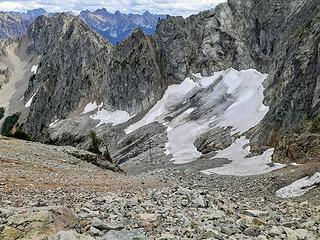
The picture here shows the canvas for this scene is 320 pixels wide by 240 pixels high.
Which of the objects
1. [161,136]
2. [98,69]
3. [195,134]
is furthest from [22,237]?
[98,69]

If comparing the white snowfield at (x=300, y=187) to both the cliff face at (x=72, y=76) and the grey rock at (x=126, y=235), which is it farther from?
the cliff face at (x=72, y=76)

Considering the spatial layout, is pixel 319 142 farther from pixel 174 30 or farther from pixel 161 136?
pixel 174 30

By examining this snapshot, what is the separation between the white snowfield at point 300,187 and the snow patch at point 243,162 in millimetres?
12787

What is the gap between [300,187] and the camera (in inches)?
1262

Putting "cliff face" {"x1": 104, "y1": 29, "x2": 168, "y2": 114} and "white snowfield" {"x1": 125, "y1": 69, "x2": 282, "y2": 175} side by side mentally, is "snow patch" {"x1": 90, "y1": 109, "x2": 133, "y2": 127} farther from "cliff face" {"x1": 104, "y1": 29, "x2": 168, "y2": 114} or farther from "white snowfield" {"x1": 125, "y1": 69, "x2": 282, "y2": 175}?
"white snowfield" {"x1": 125, "y1": 69, "x2": 282, "y2": 175}

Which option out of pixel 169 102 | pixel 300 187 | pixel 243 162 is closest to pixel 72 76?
pixel 169 102

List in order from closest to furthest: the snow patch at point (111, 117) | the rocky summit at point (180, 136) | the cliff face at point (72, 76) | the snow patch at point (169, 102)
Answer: the rocky summit at point (180, 136) → the snow patch at point (169, 102) → the snow patch at point (111, 117) → the cliff face at point (72, 76)

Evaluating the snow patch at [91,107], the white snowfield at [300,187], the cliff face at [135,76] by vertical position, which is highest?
the cliff face at [135,76]

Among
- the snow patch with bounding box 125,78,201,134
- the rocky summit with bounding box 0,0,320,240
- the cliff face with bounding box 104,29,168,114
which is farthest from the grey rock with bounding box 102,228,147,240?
the cliff face with bounding box 104,29,168,114

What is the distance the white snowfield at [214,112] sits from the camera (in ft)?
207

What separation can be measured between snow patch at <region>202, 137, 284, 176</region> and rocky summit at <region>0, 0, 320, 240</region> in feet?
0.86

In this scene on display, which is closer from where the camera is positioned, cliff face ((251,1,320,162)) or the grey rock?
the grey rock

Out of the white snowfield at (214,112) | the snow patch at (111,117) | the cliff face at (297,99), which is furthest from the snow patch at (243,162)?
the snow patch at (111,117)

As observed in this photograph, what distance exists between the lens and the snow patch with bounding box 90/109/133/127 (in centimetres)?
12499
